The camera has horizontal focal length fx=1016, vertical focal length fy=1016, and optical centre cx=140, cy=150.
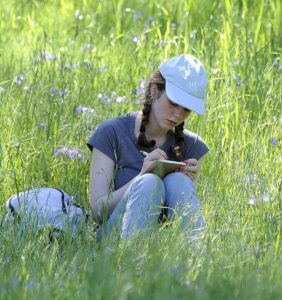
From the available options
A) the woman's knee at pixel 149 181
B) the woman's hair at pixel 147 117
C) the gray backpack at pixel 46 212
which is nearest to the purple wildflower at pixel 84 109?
the woman's hair at pixel 147 117

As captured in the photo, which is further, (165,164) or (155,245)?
(165,164)

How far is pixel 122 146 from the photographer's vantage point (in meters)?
4.46

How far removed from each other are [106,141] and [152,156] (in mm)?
288

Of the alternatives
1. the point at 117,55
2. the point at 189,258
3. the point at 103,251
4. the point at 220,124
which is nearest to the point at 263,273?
the point at 189,258

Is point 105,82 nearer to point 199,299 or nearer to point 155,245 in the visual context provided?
point 155,245

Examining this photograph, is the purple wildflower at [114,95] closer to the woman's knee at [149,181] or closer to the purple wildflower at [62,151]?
the purple wildflower at [62,151]

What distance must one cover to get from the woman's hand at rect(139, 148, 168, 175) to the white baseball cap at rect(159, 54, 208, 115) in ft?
0.72

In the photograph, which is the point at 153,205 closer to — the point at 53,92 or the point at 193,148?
the point at 193,148

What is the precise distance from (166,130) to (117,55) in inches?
67.7

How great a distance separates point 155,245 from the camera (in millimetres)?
3598

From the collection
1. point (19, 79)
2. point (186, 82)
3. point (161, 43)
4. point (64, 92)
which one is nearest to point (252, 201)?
point (186, 82)

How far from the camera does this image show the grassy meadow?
3.26m

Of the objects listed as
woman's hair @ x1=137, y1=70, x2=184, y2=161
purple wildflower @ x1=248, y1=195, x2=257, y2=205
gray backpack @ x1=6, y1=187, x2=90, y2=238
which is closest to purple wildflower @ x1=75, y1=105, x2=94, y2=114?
woman's hair @ x1=137, y1=70, x2=184, y2=161

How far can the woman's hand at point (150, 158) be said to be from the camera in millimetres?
4215
